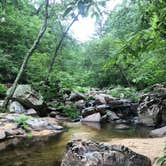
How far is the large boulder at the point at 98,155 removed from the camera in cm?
540

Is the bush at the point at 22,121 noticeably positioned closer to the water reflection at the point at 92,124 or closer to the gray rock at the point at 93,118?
the water reflection at the point at 92,124

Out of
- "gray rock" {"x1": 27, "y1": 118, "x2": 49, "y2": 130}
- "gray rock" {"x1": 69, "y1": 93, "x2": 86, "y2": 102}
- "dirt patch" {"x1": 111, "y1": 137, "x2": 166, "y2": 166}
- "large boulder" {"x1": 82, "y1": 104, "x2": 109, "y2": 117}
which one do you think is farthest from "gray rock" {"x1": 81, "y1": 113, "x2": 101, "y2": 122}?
"dirt patch" {"x1": 111, "y1": 137, "x2": 166, "y2": 166}

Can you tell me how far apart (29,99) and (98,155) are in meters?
9.51

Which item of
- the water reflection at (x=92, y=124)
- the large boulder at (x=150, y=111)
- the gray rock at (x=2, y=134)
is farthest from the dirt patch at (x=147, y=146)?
the large boulder at (x=150, y=111)

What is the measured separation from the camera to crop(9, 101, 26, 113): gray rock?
13786mm

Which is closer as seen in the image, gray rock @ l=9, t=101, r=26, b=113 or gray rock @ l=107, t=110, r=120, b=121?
gray rock @ l=9, t=101, r=26, b=113

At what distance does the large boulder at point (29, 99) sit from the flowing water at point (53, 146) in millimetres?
2218

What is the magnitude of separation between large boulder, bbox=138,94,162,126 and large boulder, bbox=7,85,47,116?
14.9ft

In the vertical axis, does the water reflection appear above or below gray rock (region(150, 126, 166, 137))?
above

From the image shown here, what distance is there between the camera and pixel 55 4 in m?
Result: 19.1

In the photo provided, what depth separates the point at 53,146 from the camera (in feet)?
28.9

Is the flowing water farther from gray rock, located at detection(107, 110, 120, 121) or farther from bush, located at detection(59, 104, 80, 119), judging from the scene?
bush, located at detection(59, 104, 80, 119)

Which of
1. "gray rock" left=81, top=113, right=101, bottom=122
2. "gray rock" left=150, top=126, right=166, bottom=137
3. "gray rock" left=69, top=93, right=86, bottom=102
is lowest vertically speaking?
"gray rock" left=150, top=126, right=166, bottom=137

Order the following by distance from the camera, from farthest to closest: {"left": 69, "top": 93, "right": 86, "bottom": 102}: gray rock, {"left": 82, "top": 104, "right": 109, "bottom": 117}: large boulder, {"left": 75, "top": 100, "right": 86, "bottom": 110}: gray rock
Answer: {"left": 69, "top": 93, "right": 86, "bottom": 102}: gray rock → {"left": 75, "top": 100, "right": 86, "bottom": 110}: gray rock → {"left": 82, "top": 104, "right": 109, "bottom": 117}: large boulder
